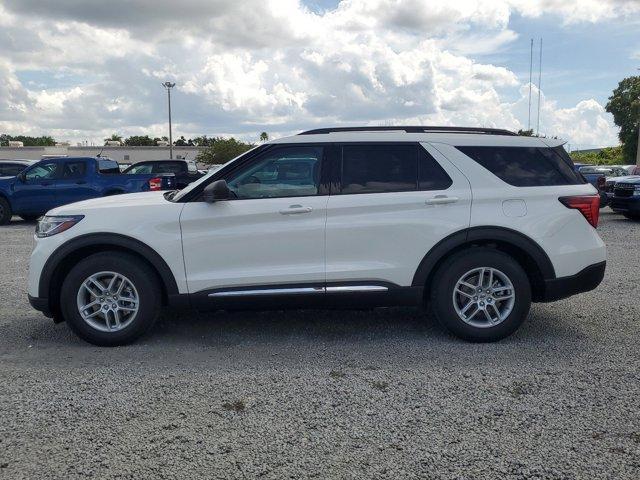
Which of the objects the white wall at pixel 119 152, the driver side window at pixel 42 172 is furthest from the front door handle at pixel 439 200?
the white wall at pixel 119 152

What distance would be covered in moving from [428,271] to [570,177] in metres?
1.48

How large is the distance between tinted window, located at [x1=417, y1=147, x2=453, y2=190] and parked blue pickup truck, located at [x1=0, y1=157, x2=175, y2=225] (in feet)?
36.0

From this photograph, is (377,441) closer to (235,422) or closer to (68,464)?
(235,422)

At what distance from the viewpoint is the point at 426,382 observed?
4410 mm

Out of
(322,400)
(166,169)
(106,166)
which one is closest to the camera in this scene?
(322,400)

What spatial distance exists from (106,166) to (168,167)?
159cm

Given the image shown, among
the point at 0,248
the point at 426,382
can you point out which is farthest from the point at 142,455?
the point at 0,248

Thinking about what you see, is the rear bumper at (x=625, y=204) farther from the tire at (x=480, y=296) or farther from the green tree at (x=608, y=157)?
the green tree at (x=608, y=157)

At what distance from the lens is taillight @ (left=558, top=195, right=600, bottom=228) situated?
17.3ft

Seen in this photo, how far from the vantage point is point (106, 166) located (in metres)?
16.1

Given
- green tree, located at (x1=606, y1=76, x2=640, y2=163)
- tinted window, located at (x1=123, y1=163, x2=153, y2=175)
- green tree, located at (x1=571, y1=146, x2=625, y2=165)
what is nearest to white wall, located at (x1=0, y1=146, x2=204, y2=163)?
green tree, located at (x1=571, y1=146, x2=625, y2=165)

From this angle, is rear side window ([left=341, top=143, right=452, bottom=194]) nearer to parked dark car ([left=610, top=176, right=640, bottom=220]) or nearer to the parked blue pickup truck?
the parked blue pickup truck

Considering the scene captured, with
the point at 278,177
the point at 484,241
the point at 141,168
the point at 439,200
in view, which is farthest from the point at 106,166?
the point at 484,241

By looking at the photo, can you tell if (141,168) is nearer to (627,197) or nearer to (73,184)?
(73,184)
